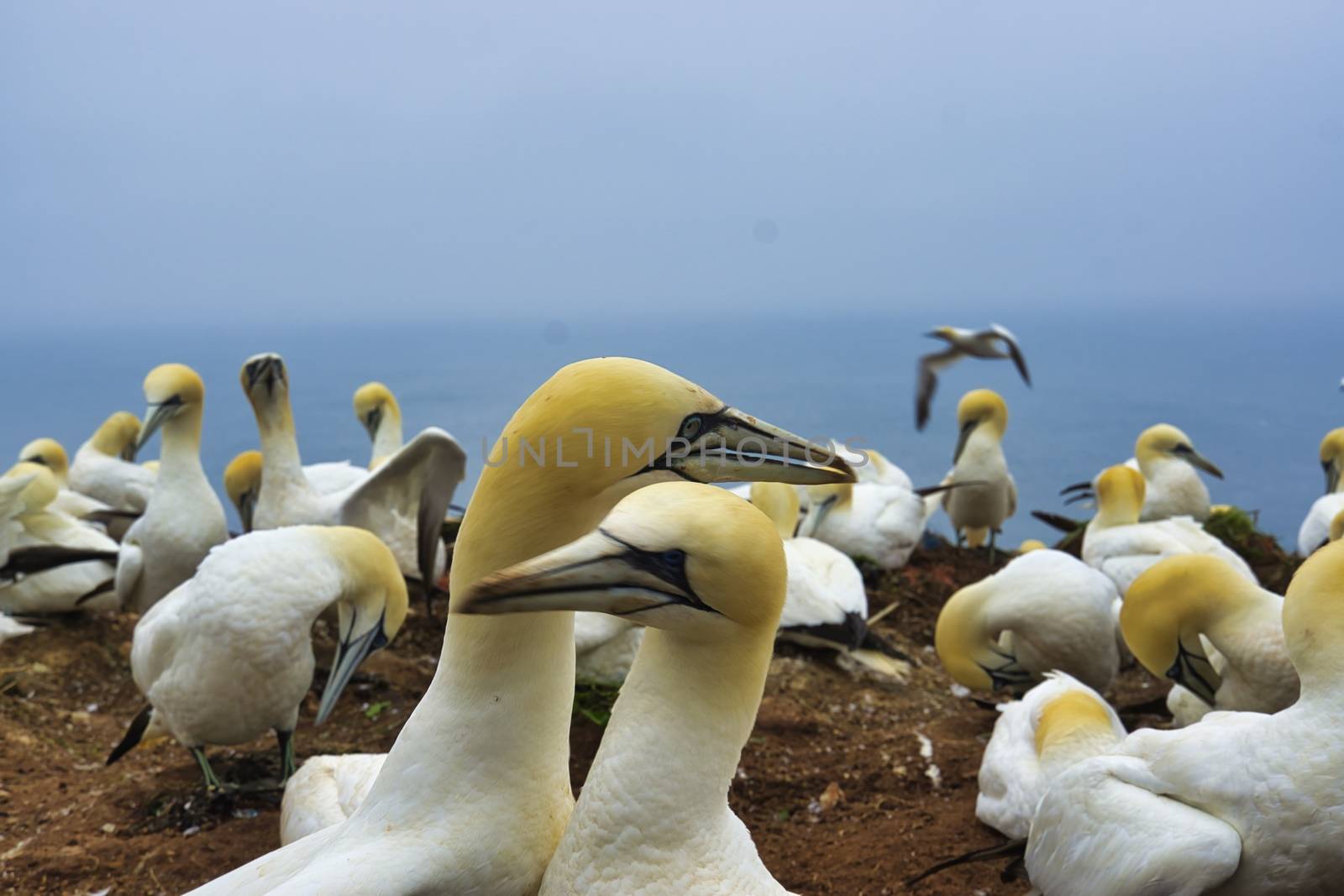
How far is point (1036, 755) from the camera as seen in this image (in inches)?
129

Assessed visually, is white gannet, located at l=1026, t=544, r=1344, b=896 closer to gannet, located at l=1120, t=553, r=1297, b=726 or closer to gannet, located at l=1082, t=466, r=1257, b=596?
gannet, located at l=1120, t=553, r=1297, b=726

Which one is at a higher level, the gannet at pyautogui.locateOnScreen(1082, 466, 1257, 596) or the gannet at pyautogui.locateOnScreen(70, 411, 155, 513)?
the gannet at pyautogui.locateOnScreen(1082, 466, 1257, 596)

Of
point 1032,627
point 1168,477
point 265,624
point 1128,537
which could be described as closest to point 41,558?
point 265,624

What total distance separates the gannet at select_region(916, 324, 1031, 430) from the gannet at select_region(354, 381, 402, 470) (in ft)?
12.5

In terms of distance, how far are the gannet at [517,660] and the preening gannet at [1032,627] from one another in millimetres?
2718

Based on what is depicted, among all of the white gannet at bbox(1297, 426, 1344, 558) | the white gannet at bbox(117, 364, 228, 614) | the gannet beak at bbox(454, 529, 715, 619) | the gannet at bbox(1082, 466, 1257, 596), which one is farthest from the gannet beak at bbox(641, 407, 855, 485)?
the white gannet at bbox(1297, 426, 1344, 558)

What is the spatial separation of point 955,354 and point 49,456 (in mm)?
6794

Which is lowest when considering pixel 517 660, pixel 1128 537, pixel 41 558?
pixel 41 558

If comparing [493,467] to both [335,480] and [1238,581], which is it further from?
[335,480]

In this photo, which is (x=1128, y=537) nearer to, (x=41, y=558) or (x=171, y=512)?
(x=171, y=512)

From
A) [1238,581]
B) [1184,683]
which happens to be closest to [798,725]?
[1184,683]

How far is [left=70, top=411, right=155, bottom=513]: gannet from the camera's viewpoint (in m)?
8.02

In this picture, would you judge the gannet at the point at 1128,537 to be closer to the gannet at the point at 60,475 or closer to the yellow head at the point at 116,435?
the gannet at the point at 60,475

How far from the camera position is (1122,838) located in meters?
2.40
